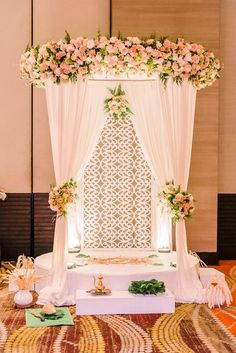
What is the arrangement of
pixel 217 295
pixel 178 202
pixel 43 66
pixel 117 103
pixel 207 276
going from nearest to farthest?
1. pixel 43 66
2. pixel 217 295
3. pixel 178 202
4. pixel 207 276
5. pixel 117 103

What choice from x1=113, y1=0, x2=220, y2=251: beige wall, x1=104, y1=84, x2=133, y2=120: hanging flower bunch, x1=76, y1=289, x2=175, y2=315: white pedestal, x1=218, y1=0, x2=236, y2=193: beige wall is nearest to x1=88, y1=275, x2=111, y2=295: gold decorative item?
x1=76, y1=289, x2=175, y2=315: white pedestal

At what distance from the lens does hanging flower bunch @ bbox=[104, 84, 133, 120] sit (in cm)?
634

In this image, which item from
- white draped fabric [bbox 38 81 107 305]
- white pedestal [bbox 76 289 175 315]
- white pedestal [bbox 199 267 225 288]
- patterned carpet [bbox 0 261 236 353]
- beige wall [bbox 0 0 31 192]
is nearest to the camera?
patterned carpet [bbox 0 261 236 353]

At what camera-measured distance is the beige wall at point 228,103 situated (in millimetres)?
7902

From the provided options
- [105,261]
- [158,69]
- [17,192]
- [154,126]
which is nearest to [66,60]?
[158,69]

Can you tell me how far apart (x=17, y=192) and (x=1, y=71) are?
4.85ft

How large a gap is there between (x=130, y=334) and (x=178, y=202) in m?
1.46

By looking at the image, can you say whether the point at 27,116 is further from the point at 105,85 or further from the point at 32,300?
the point at 32,300

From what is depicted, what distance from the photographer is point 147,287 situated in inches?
214

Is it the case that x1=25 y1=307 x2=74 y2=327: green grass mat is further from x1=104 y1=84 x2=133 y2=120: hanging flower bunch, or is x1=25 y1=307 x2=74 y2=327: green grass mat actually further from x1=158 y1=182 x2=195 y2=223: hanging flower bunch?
x1=104 y1=84 x2=133 y2=120: hanging flower bunch

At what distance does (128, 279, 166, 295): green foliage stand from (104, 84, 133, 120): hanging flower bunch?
1825 mm

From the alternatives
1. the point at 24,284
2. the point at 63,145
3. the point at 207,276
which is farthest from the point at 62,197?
the point at 207,276

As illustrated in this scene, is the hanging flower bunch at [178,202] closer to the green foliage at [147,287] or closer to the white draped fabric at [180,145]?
the white draped fabric at [180,145]

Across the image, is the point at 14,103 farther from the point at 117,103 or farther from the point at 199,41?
the point at 199,41
